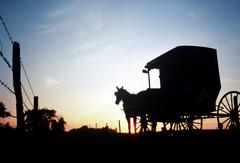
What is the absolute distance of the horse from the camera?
15.0 metres

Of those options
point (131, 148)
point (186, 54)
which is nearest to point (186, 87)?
point (186, 54)

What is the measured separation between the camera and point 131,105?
16.4 meters

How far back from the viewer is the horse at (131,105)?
15.0m

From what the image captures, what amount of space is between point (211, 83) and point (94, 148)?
7795 millimetres

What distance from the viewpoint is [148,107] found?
1418 cm

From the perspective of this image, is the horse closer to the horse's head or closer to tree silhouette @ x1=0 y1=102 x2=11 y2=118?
the horse's head

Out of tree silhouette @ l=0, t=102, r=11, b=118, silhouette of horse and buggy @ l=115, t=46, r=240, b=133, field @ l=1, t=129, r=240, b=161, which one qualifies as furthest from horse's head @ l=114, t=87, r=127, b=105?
tree silhouette @ l=0, t=102, r=11, b=118

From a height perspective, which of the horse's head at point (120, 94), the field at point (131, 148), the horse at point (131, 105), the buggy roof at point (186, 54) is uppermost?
the buggy roof at point (186, 54)

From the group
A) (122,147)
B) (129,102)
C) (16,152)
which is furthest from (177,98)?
(16,152)

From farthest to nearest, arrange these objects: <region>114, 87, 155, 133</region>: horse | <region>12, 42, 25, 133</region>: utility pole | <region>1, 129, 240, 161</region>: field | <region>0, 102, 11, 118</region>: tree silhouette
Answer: <region>0, 102, 11, 118</region>: tree silhouette → <region>114, 87, 155, 133</region>: horse → <region>12, 42, 25, 133</region>: utility pole → <region>1, 129, 240, 161</region>: field

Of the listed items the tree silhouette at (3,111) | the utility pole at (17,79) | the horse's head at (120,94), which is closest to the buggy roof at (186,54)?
the horse's head at (120,94)

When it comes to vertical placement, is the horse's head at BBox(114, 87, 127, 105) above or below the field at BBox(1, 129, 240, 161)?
above

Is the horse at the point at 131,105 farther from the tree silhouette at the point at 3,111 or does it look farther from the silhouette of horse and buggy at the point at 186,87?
the tree silhouette at the point at 3,111

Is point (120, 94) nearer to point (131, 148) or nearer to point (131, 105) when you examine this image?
point (131, 105)
